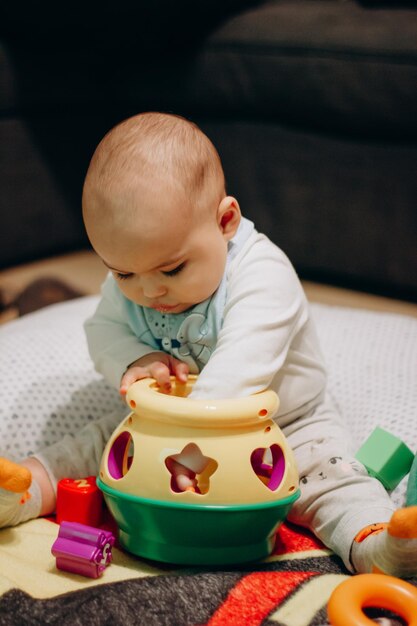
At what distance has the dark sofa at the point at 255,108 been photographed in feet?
5.39

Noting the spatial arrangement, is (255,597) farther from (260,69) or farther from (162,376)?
(260,69)

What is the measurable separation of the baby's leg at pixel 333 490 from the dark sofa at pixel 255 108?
81 cm

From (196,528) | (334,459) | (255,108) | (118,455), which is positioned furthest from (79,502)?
(255,108)

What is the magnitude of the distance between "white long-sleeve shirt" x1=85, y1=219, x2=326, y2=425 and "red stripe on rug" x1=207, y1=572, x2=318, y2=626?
7.0 inches

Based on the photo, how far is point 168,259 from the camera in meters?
0.82

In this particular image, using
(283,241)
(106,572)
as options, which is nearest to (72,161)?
(283,241)

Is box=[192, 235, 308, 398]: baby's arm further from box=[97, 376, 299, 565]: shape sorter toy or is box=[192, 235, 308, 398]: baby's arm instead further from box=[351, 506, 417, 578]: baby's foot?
box=[351, 506, 417, 578]: baby's foot

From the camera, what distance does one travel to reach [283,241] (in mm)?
1846

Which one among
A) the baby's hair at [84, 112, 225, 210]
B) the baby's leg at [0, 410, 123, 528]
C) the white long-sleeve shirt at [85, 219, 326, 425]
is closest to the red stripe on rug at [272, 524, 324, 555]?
the white long-sleeve shirt at [85, 219, 326, 425]

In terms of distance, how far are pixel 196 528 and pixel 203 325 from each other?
0.77 feet

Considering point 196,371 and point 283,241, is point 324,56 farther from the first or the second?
point 196,371

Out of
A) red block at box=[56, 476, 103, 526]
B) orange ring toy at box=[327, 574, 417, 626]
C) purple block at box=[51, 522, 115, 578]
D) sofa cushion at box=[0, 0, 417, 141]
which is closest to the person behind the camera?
orange ring toy at box=[327, 574, 417, 626]

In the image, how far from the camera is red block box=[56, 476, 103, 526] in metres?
0.89

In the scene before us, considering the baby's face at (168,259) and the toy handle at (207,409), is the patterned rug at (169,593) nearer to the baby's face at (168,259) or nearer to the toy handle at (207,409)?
the toy handle at (207,409)
